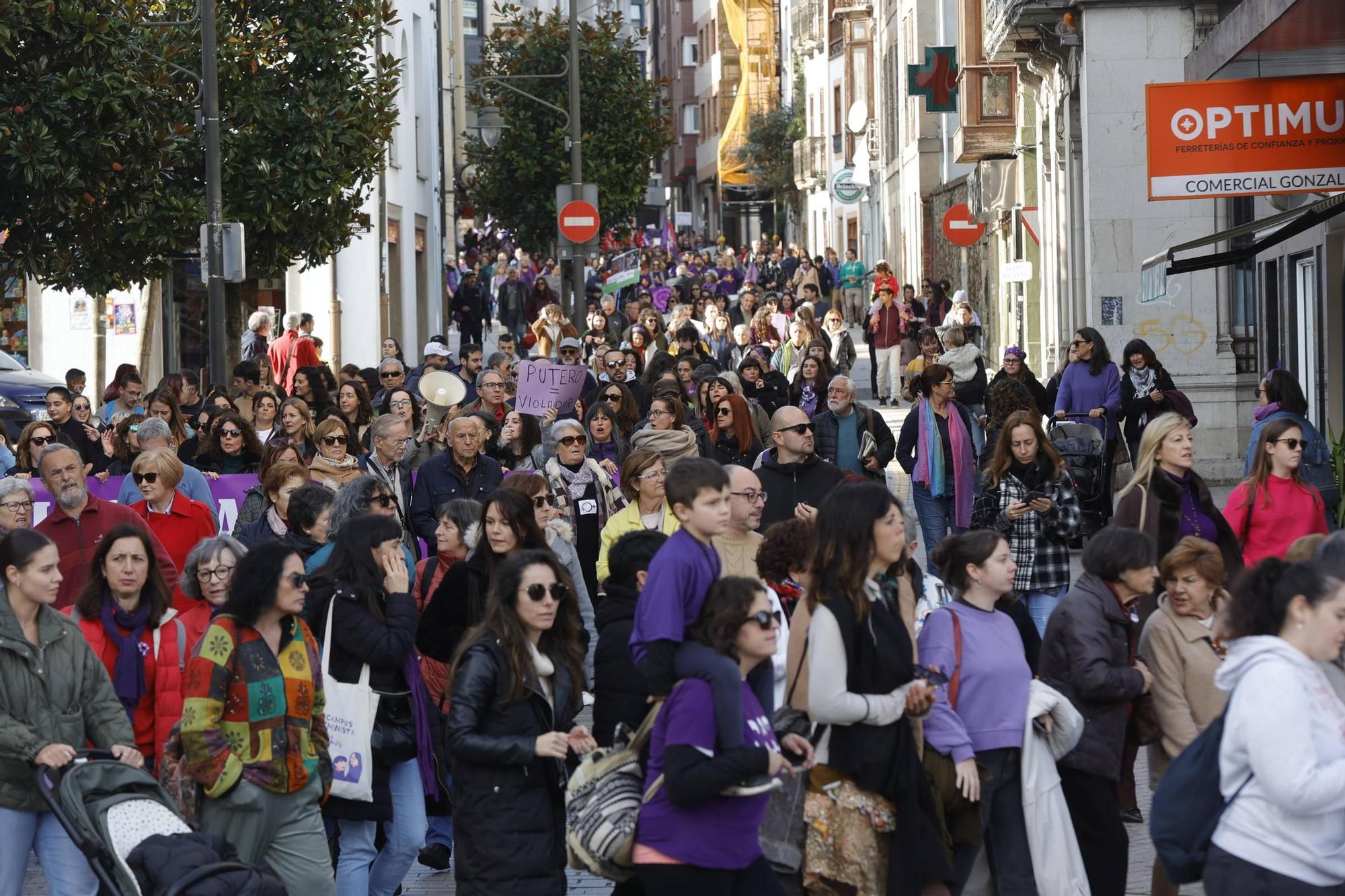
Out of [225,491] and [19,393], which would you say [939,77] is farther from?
[225,491]

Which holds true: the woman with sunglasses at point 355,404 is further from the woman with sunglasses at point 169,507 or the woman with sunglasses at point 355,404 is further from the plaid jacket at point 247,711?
the plaid jacket at point 247,711

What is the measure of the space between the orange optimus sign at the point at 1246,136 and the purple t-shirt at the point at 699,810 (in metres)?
9.79

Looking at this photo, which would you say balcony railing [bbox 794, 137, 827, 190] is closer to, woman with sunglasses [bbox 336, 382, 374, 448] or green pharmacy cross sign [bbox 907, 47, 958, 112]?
green pharmacy cross sign [bbox 907, 47, 958, 112]

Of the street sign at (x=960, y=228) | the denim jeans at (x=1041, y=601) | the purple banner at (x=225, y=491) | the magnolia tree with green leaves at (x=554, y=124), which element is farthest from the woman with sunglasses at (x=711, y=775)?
the magnolia tree with green leaves at (x=554, y=124)

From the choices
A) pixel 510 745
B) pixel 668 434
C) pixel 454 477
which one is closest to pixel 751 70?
pixel 668 434

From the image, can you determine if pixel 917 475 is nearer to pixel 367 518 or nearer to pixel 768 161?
pixel 367 518

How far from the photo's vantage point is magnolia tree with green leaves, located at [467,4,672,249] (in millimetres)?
40656

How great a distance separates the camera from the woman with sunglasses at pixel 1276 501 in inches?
396

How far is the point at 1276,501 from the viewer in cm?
1012

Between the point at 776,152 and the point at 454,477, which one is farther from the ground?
the point at 776,152

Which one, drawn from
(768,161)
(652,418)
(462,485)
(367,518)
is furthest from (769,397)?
(768,161)

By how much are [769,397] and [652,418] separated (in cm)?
516

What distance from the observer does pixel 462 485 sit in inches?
457

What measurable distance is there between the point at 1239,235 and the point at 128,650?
1061 centimetres
